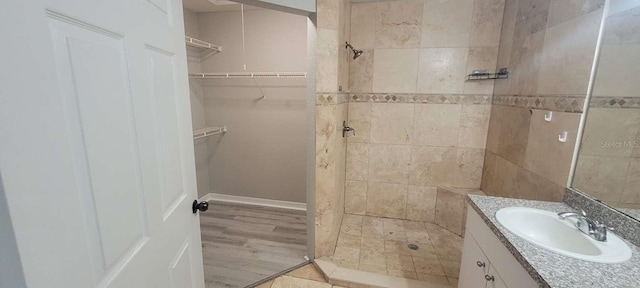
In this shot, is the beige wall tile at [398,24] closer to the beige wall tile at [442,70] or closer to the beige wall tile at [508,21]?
the beige wall tile at [442,70]

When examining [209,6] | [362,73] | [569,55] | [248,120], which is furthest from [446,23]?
[209,6]

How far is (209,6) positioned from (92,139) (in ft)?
8.91

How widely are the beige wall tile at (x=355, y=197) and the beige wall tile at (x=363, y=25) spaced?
1513mm

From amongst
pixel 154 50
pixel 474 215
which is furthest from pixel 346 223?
pixel 154 50

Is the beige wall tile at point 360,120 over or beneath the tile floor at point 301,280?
over

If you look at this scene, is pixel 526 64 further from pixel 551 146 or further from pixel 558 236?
pixel 558 236

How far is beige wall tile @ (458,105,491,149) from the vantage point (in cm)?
247

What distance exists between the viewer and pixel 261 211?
10.2 feet

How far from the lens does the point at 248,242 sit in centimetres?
245

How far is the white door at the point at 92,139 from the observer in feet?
1.34

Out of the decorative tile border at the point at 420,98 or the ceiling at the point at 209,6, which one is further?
the ceiling at the point at 209,6

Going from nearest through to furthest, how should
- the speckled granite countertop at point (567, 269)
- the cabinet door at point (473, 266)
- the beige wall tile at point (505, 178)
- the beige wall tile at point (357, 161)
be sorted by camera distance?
the speckled granite countertop at point (567, 269) → the cabinet door at point (473, 266) → the beige wall tile at point (505, 178) → the beige wall tile at point (357, 161)

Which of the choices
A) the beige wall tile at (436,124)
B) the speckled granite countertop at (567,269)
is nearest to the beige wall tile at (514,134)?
the beige wall tile at (436,124)

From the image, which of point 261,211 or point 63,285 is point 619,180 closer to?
point 63,285
